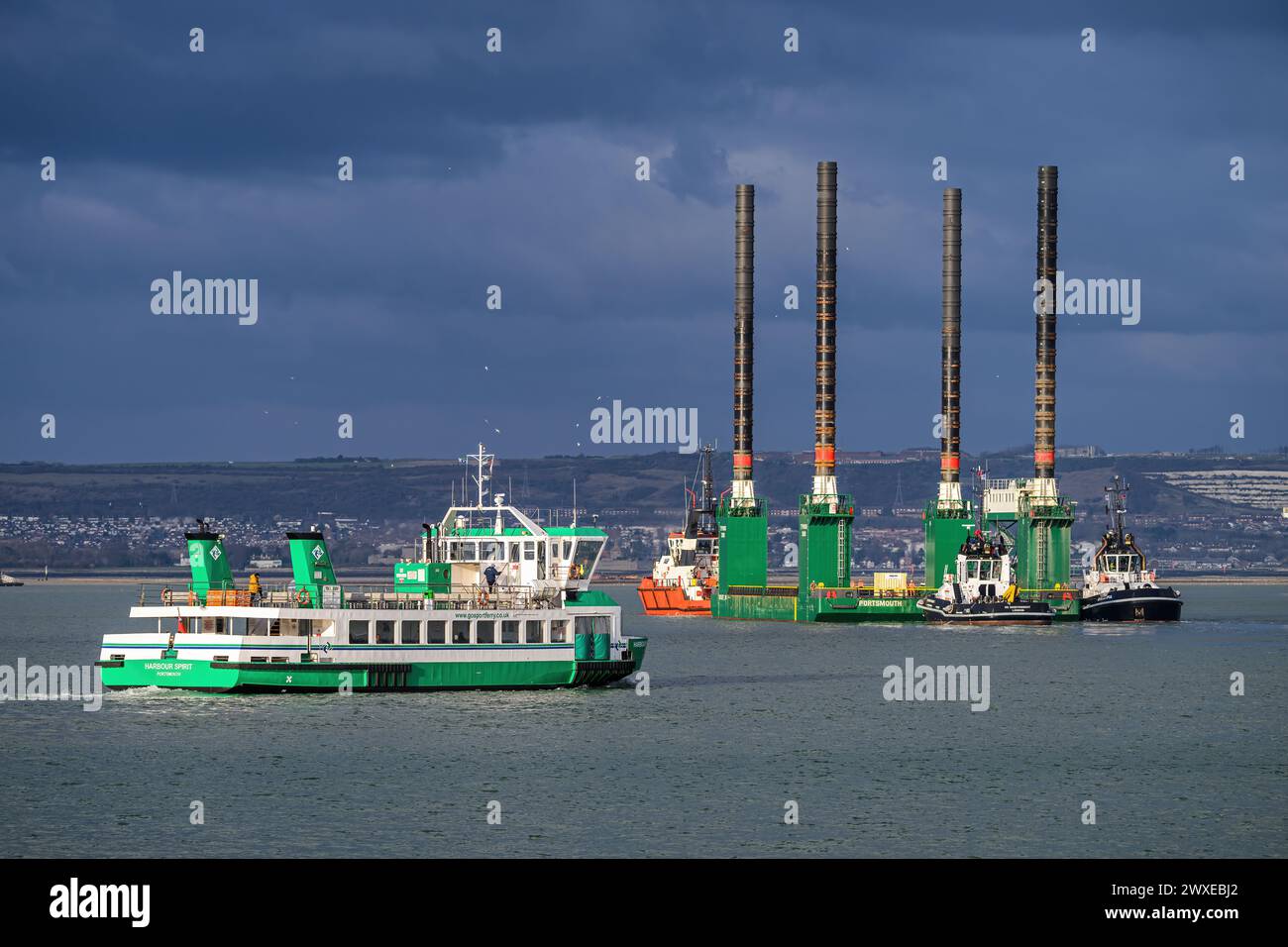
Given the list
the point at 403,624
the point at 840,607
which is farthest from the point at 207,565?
the point at 840,607

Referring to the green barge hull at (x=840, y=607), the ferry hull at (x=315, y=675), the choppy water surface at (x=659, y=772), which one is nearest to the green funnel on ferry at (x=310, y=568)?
the ferry hull at (x=315, y=675)

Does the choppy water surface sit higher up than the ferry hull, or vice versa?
the ferry hull

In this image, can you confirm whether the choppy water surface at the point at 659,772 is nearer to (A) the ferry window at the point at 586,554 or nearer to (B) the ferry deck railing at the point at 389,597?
(B) the ferry deck railing at the point at 389,597

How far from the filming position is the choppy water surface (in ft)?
174

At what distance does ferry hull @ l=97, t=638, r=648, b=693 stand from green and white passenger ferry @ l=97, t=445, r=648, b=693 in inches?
2.2

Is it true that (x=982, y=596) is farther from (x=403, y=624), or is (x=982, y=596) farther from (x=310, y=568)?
(x=310, y=568)

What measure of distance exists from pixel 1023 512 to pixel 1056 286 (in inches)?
843

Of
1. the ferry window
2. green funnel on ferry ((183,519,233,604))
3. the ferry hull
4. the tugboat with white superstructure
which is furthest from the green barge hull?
green funnel on ferry ((183,519,233,604))

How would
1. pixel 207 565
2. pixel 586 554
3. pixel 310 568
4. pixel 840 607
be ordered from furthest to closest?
pixel 840 607
pixel 586 554
pixel 207 565
pixel 310 568

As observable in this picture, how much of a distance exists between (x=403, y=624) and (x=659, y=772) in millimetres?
17062

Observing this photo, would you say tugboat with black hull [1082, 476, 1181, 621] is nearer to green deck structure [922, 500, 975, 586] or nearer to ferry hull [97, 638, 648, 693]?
green deck structure [922, 500, 975, 586]

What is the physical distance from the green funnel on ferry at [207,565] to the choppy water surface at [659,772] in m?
5.26

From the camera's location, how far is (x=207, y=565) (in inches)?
3022
